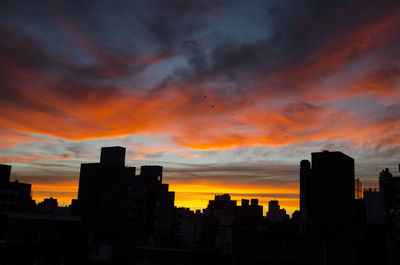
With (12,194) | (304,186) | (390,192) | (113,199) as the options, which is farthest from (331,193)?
(390,192)

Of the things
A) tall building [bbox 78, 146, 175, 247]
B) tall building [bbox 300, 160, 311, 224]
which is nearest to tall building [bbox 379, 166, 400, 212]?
tall building [bbox 300, 160, 311, 224]

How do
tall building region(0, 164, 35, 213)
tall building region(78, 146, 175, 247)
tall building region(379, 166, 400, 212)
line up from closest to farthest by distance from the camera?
1. tall building region(78, 146, 175, 247)
2. tall building region(0, 164, 35, 213)
3. tall building region(379, 166, 400, 212)

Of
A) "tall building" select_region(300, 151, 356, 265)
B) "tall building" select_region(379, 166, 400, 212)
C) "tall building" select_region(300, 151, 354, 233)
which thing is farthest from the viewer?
"tall building" select_region(379, 166, 400, 212)

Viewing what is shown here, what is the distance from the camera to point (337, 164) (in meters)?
39.9

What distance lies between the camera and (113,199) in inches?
4323

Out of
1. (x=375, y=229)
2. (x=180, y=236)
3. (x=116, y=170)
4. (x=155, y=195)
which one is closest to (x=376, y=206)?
(x=180, y=236)

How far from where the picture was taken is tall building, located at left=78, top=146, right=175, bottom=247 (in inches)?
4267

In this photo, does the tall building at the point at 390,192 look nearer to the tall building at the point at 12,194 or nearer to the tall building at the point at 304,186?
the tall building at the point at 304,186

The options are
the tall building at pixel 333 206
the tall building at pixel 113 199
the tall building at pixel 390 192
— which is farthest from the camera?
the tall building at pixel 390 192

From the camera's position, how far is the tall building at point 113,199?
356 feet

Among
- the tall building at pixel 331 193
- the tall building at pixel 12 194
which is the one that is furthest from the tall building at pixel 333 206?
the tall building at pixel 12 194

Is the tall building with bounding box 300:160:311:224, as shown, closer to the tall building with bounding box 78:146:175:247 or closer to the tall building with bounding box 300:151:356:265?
the tall building with bounding box 300:151:356:265

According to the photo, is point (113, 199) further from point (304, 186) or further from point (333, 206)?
point (333, 206)

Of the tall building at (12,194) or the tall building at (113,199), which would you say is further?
the tall building at (12,194)
